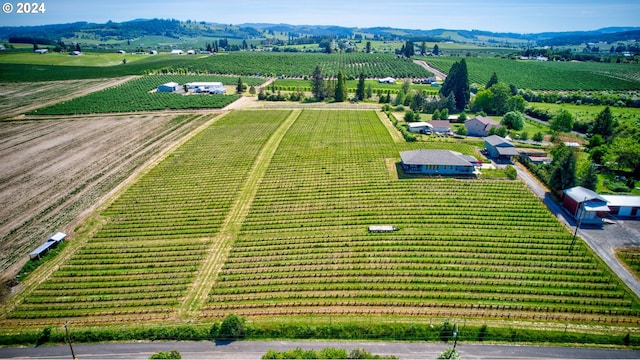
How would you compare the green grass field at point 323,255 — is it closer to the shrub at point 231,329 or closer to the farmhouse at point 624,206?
the shrub at point 231,329

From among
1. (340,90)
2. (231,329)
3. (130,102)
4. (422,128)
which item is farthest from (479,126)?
(130,102)

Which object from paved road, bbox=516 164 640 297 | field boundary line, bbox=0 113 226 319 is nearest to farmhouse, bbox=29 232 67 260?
field boundary line, bbox=0 113 226 319

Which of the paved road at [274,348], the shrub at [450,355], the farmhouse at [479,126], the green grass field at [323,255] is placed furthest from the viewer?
the farmhouse at [479,126]

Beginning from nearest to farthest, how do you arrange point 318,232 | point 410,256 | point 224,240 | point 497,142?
point 410,256 < point 224,240 < point 318,232 < point 497,142

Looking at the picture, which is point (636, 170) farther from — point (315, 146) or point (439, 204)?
point (315, 146)

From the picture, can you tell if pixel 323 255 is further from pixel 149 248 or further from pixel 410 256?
pixel 149 248

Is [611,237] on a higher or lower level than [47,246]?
higher

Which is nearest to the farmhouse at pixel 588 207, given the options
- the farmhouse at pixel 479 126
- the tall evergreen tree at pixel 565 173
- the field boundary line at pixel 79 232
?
the tall evergreen tree at pixel 565 173
